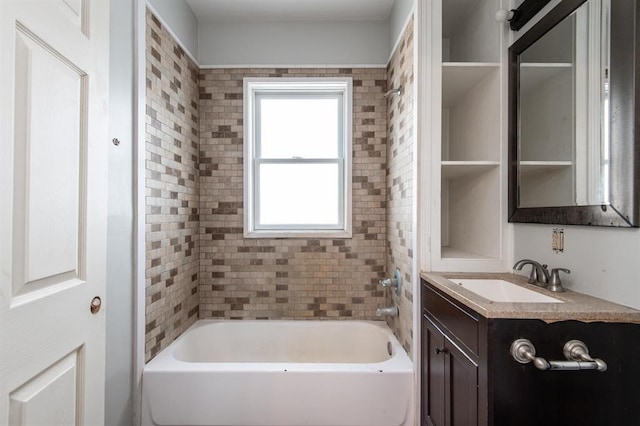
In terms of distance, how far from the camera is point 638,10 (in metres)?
0.92

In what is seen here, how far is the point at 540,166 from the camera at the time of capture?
135 centimetres

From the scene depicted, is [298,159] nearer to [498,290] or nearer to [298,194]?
[298,194]

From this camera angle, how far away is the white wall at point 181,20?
1.81 m

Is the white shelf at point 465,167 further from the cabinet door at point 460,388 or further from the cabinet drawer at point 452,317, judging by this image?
the cabinet door at point 460,388

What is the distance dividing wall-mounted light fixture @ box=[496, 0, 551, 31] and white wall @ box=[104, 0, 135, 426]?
1772mm

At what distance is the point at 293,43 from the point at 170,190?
4.60ft

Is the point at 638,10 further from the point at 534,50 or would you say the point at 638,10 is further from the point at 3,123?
the point at 3,123

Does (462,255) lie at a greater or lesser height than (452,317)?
greater

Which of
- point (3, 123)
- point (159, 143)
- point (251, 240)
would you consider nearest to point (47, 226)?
point (3, 123)

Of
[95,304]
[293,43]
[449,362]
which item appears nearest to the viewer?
[95,304]

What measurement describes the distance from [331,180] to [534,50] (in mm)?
1461

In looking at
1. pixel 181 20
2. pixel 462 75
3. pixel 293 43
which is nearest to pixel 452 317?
pixel 462 75

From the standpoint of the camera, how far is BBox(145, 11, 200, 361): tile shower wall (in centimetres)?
169

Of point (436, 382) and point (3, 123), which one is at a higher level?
point (3, 123)
